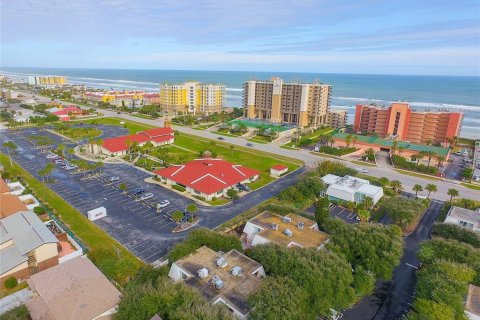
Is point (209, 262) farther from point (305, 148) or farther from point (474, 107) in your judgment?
point (474, 107)

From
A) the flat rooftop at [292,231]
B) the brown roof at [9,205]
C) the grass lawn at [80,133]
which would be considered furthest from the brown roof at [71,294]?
the grass lawn at [80,133]

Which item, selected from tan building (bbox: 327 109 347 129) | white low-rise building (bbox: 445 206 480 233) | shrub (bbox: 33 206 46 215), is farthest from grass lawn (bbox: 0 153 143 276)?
tan building (bbox: 327 109 347 129)

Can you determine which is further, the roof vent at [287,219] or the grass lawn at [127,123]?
the grass lawn at [127,123]

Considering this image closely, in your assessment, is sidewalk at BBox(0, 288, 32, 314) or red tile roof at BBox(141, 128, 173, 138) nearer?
sidewalk at BBox(0, 288, 32, 314)

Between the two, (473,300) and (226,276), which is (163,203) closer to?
(226,276)

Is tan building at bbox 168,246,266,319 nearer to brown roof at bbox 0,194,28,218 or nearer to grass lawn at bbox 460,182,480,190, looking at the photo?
brown roof at bbox 0,194,28,218

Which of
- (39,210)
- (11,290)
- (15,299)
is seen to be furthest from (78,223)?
(15,299)

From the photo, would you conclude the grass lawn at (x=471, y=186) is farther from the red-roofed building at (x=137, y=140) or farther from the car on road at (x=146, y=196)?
the red-roofed building at (x=137, y=140)

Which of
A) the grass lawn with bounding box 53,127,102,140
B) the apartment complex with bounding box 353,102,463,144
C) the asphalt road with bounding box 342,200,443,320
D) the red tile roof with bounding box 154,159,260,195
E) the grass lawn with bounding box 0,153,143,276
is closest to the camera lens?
the asphalt road with bounding box 342,200,443,320
